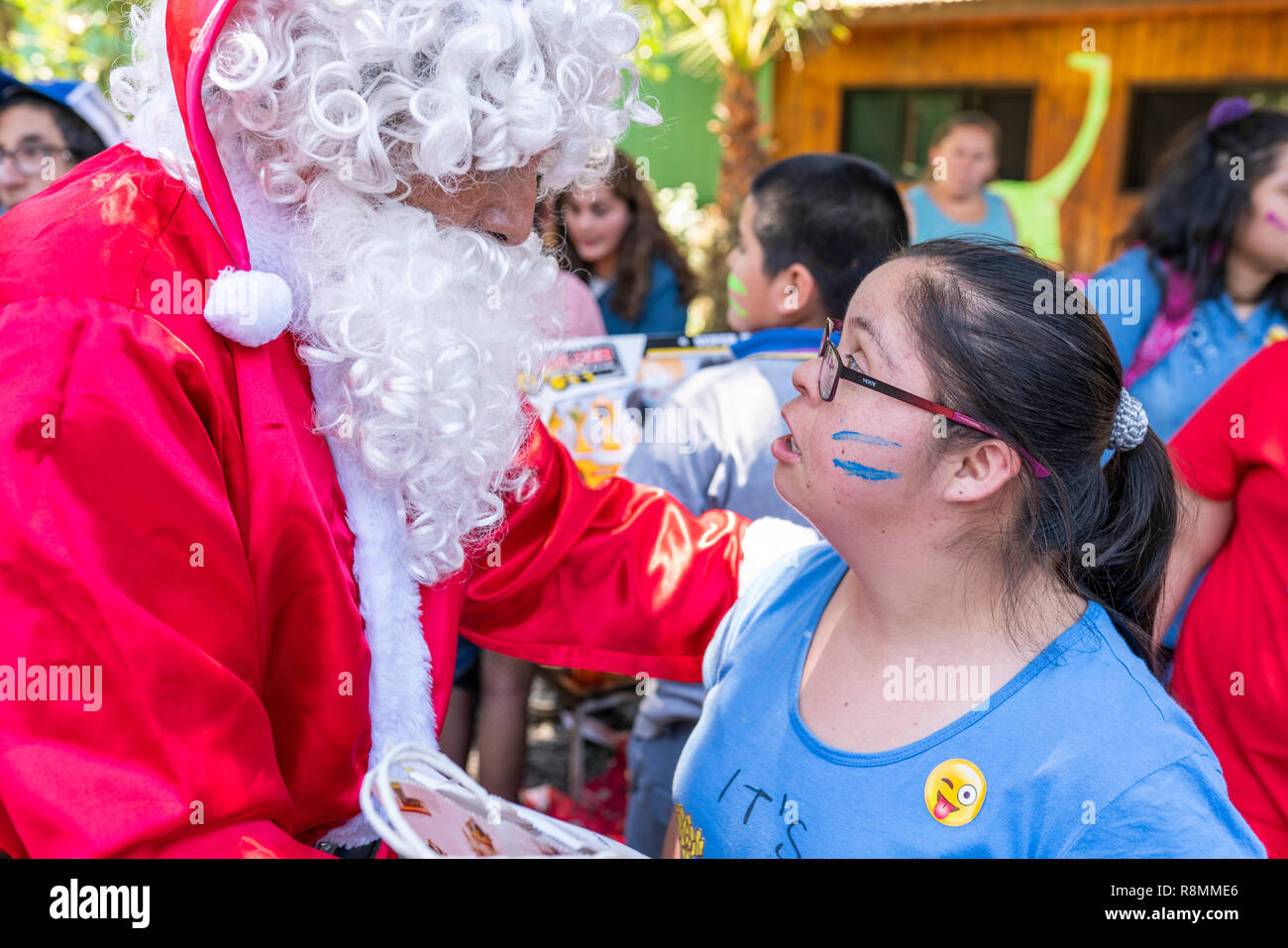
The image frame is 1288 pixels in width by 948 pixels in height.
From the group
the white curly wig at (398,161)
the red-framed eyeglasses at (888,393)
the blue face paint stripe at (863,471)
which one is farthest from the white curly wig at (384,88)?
the blue face paint stripe at (863,471)

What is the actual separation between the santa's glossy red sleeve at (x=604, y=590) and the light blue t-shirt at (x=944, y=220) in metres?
4.23

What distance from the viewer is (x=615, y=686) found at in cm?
408

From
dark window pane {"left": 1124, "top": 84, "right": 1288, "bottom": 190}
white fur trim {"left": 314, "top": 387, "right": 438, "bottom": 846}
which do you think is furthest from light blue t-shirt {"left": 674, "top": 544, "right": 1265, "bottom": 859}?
dark window pane {"left": 1124, "top": 84, "right": 1288, "bottom": 190}

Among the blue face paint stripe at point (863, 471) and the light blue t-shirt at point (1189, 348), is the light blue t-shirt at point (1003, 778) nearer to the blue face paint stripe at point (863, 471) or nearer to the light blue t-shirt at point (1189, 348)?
the blue face paint stripe at point (863, 471)

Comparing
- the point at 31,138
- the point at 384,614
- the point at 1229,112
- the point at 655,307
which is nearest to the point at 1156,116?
the point at 655,307

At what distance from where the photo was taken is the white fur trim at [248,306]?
1436 millimetres

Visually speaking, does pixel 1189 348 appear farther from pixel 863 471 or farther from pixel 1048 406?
pixel 863 471

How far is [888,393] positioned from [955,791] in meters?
0.55

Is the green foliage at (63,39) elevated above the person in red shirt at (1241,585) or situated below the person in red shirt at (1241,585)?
above

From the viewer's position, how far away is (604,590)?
2104 millimetres
